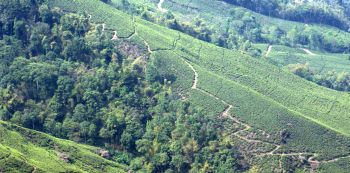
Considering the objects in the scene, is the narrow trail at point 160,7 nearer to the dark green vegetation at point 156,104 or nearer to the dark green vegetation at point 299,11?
the dark green vegetation at point 299,11

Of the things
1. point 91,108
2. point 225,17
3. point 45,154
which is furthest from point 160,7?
point 45,154

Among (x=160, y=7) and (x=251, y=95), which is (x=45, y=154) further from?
(x=160, y=7)

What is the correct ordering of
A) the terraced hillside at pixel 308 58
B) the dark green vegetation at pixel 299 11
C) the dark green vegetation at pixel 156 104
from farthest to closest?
1. the dark green vegetation at pixel 299 11
2. the terraced hillside at pixel 308 58
3. the dark green vegetation at pixel 156 104

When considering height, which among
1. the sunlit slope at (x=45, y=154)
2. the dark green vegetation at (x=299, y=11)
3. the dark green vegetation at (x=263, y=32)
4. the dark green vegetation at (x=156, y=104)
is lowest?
the sunlit slope at (x=45, y=154)

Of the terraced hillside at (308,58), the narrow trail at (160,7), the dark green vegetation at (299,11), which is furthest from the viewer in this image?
the dark green vegetation at (299,11)

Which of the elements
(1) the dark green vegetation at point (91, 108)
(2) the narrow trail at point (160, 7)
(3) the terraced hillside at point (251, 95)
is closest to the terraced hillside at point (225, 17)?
(2) the narrow trail at point (160, 7)

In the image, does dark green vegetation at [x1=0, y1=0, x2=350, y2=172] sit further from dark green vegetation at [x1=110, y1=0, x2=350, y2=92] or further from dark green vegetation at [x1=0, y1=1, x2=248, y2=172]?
dark green vegetation at [x1=110, y1=0, x2=350, y2=92]

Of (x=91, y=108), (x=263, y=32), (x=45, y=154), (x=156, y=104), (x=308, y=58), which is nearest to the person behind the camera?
(x=45, y=154)
